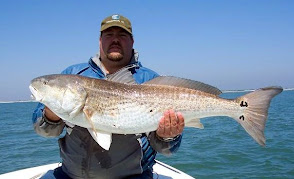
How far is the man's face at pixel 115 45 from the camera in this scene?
174 inches

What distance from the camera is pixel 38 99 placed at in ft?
11.0

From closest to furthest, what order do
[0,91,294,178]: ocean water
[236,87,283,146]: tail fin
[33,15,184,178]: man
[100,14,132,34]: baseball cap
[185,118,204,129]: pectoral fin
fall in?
[236,87,283,146]: tail fin < [185,118,204,129]: pectoral fin < [33,15,184,178]: man < [100,14,132,34]: baseball cap < [0,91,294,178]: ocean water

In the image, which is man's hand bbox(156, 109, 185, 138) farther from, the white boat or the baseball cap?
the white boat

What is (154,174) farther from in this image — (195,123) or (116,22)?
(116,22)

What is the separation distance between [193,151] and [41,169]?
7.00 m

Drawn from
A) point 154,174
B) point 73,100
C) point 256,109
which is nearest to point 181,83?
point 256,109

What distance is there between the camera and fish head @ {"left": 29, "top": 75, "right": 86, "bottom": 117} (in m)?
3.26

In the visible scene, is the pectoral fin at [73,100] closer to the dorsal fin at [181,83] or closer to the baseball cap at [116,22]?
the dorsal fin at [181,83]

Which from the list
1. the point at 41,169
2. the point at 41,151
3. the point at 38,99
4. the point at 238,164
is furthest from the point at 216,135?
the point at 38,99

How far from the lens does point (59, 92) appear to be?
332 cm

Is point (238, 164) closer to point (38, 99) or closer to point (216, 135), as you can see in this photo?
point (216, 135)

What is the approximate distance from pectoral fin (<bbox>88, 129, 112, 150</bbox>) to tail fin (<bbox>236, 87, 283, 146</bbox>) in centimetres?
145

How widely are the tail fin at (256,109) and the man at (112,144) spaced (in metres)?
0.78

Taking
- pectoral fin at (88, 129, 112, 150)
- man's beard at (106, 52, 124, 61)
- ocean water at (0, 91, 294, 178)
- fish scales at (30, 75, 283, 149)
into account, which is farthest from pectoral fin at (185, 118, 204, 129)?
ocean water at (0, 91, 294, 178)
